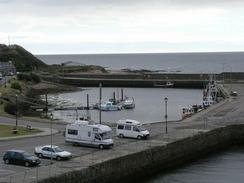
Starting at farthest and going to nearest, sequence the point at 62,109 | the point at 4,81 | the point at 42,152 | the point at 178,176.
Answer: the point at 4,81 → the point at 62,109 → the point at 178,176 → the point at 42,152

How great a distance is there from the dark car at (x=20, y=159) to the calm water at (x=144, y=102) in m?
44.8

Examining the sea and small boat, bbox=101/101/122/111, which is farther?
small boat, bbox=101/101/122/111

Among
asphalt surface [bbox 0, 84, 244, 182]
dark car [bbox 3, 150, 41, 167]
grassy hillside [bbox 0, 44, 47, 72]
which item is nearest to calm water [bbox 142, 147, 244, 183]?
asphalt surface [bbox 0, 84, 244, 182]

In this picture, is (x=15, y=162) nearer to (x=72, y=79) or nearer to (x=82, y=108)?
(x=82, y=108)

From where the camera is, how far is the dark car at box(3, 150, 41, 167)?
40.6m

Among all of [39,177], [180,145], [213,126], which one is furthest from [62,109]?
[39,177]

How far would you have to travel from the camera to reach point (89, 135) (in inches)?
1912

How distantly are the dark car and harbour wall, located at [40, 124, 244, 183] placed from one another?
3820mm

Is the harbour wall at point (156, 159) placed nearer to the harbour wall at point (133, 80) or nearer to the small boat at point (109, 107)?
the small boat at point (109, 107)

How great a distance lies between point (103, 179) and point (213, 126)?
2433 centimetres

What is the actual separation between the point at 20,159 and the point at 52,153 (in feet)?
10.5

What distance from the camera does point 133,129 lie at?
5375cm

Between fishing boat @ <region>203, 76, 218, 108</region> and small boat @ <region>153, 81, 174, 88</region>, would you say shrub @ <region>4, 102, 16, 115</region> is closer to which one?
fishing boat @ <region>203, 76, 218, 108</region>

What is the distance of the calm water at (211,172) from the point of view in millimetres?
46719
